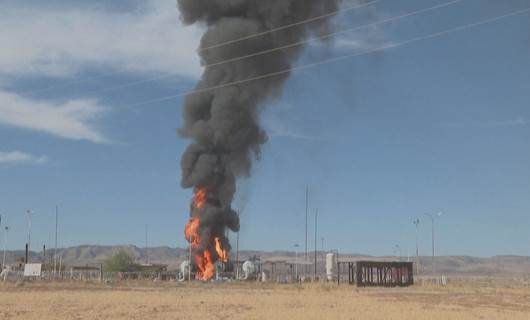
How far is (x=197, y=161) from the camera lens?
92.2 m

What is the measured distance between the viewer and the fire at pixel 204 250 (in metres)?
93.6

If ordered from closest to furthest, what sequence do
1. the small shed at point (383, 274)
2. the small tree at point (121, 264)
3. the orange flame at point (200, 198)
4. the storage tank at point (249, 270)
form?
the small shed at point (383, 274)
the orange flame at point (200, 198)
the storage tank at point (249, 270)
the small tree at point (121, 264)

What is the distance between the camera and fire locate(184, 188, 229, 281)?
9362 centimetres

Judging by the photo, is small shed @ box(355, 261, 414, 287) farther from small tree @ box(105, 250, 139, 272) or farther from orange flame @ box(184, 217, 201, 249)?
small tree @ box(105, 250, 139, 272)

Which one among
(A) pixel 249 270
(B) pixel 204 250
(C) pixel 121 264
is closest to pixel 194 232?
(B) pixel 204 250

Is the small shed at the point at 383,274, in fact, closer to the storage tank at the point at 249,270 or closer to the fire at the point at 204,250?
the storage tank at the point at 249,270

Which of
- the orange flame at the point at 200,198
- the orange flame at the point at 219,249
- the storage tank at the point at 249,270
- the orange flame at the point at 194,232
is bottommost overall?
the storage tank at the point at 249,270

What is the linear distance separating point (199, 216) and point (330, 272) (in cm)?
2201

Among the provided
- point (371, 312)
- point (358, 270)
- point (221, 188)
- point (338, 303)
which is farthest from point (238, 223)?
point (371, 312)

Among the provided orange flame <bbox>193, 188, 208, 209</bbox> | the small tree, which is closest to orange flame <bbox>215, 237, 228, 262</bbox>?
orange flame <bbox>193, 188, 208, 209</bbox>

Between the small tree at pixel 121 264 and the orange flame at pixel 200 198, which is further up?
the orange flame at pixel 200 198

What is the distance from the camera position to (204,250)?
309ft

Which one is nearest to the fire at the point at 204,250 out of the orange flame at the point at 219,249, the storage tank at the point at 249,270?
the orange flame at the point at 219,249

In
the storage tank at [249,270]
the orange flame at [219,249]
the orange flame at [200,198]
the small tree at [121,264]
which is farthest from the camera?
the small tree at [121,264]
